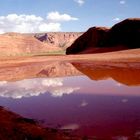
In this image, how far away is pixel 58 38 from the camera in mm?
174250

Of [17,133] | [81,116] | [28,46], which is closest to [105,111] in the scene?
[81,116]

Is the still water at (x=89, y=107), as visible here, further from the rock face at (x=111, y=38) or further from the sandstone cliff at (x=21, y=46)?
the sandstone cliff at (x=21, y=46)

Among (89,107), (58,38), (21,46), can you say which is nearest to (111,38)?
(89,107)

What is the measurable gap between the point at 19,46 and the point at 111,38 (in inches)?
2299

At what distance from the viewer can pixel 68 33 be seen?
594 ft

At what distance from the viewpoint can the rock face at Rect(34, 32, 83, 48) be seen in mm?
166375

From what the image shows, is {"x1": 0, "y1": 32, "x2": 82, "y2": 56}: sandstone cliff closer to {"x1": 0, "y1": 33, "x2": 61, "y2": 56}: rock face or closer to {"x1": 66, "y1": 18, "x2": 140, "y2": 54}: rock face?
{"x1": 0, "y1": 33, "x2": 61, "y2": 56}: rock face

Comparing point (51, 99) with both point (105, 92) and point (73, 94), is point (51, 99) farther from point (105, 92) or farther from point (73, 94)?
point (105, 92)

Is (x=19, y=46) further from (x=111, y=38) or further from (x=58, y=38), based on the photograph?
(x=58, y=38)

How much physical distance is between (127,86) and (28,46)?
3895 inches

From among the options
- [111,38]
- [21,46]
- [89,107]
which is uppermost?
[111,38]

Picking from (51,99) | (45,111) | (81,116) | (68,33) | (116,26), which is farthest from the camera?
(68,33)

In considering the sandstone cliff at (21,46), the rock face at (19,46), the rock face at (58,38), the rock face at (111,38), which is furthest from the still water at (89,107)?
the rock face at (58,38)

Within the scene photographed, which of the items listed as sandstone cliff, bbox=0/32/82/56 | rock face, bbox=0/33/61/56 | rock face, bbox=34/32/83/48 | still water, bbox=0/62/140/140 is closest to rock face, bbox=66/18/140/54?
still water, bbox=0/62/140/140
